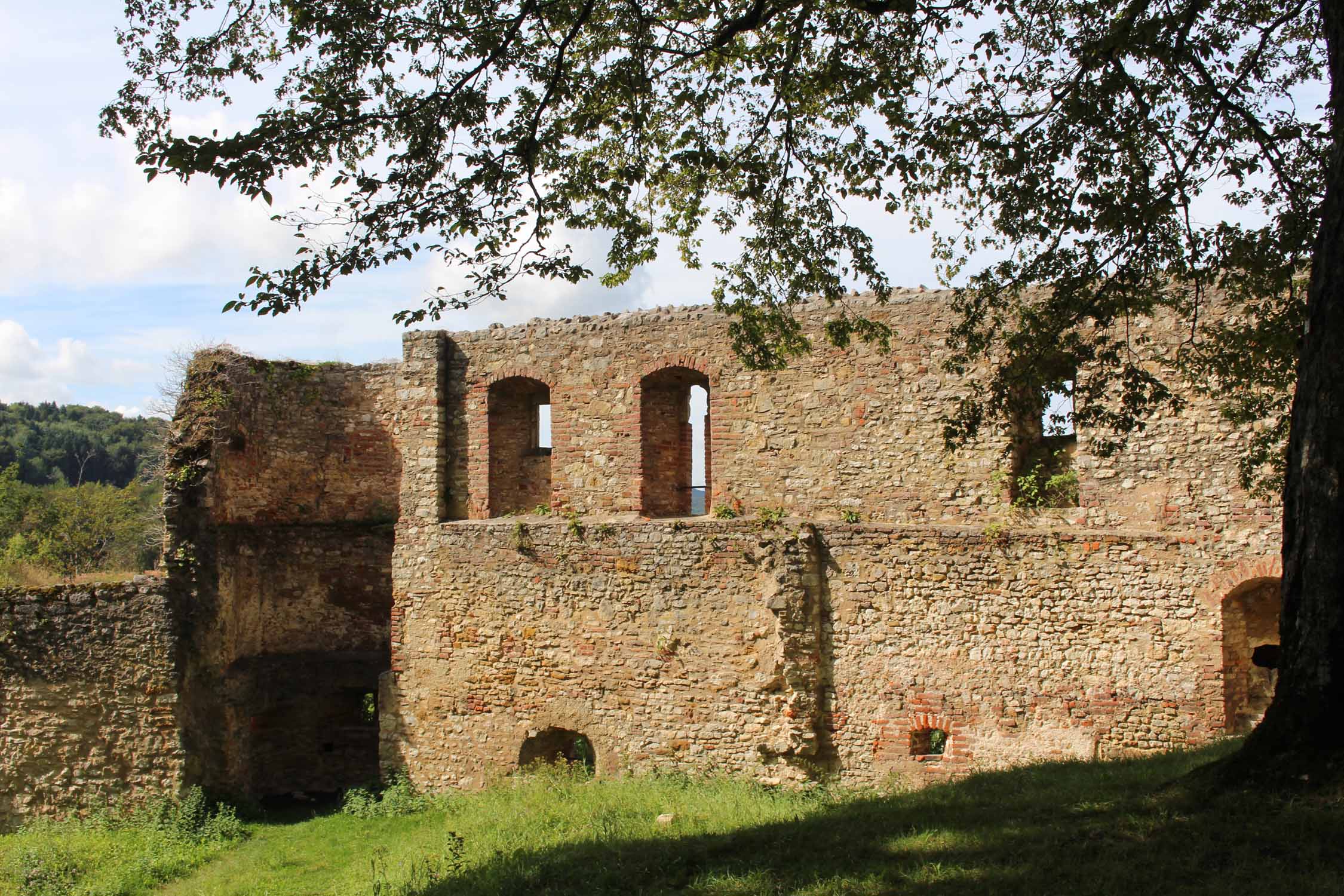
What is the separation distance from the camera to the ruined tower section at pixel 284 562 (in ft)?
47.8

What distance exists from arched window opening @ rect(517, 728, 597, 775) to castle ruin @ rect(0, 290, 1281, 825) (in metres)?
0.06

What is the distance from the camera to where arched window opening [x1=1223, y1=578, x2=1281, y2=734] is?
9.66 meters

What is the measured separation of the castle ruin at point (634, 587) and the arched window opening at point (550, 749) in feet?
0.18

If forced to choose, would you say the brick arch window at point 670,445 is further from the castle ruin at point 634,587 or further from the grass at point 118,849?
the grass at point 118,849

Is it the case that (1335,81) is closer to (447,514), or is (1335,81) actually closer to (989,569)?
(989,569)

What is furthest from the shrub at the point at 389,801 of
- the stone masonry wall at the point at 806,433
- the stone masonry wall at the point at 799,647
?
the stone masonry wall at the point at 806,433

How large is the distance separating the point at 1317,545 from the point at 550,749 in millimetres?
9552

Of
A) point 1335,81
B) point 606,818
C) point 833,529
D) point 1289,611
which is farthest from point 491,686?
point 1335,81

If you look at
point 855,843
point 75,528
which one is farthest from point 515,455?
point 75,528

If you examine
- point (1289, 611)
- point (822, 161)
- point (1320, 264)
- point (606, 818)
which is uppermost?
point (822, 161)

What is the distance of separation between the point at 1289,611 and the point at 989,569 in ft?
14.4

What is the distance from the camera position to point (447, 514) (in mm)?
14953

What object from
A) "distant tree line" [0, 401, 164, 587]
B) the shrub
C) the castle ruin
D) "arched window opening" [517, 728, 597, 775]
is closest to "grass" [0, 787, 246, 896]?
the castle ruin

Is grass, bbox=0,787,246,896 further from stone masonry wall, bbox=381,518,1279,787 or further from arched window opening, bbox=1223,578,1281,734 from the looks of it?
arched window opening, bbox=1223,578,1281,734
